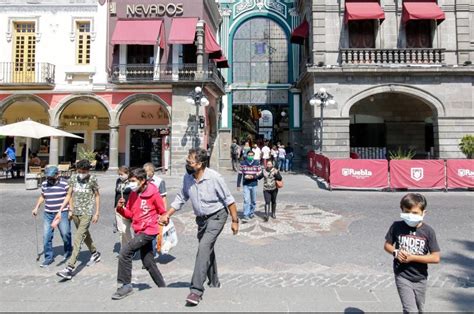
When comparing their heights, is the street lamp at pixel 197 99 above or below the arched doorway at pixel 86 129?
above

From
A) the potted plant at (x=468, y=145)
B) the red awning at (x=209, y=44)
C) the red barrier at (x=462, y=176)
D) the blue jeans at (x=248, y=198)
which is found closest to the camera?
the blue jeans at (x=248, y=198)

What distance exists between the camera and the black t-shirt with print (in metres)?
3.01

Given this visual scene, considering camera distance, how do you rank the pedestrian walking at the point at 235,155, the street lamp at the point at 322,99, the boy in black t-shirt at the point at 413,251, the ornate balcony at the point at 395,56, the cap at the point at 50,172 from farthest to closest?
the pedestrian walking at the point at 235,155 < the ornate balcony at the point at 395,56 < the street lamp at the point at 322,99 < the cap at the point at 50,172 < the boy in black t-shirt at the point at 413,251

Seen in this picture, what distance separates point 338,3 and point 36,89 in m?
16.7

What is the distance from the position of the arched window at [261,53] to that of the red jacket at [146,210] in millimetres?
20973

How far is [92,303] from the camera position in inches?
162

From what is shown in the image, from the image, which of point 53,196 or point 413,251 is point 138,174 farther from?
point 413,251

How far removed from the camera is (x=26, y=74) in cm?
1933

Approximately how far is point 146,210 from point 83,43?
18.2 m

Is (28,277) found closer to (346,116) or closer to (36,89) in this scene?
(346,116)

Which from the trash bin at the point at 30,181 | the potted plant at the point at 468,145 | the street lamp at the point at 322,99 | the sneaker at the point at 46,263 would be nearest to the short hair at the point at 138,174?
the sneaker at the point at 46,263

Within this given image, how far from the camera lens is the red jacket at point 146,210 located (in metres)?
4.41

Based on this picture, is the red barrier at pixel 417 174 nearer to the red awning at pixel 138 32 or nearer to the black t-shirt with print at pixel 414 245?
the black t-shirt with print at pixel 414 245

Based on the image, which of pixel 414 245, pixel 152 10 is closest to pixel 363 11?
pixel 152 10
